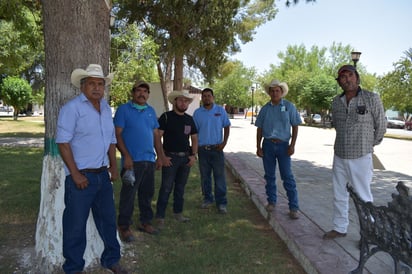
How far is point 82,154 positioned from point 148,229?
1985mm

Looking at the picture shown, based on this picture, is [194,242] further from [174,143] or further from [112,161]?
[112,161]

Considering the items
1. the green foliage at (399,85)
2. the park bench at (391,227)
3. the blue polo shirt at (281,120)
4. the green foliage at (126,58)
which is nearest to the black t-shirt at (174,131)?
the blue polo shirt at (281,120)

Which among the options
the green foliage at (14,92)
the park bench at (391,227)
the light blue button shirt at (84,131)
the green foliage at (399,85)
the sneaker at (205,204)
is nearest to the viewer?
the park bench at (391,227)

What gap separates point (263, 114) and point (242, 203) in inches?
73.8

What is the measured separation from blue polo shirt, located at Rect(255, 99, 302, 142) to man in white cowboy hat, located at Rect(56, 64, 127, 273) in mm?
2566

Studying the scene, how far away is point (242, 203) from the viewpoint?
6820 mm

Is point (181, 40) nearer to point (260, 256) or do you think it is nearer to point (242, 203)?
point (242, 203)

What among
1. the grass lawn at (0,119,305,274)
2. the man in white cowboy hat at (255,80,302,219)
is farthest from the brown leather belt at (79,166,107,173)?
the man in white cowboy hat at (255,80,302,219)

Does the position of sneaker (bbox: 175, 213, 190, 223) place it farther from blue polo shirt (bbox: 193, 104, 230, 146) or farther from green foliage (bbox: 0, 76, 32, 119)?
green foliage (bbox: 0, 76, 32, 119)

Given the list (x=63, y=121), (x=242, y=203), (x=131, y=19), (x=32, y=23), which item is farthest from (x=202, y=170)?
(x=32, y=23)

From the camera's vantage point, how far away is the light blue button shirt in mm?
3244

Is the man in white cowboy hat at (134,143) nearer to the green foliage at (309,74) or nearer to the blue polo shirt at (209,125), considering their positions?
the blue polo shirt at (209,125)

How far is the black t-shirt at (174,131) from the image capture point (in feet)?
17.5

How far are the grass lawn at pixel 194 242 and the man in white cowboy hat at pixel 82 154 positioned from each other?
71 cm
